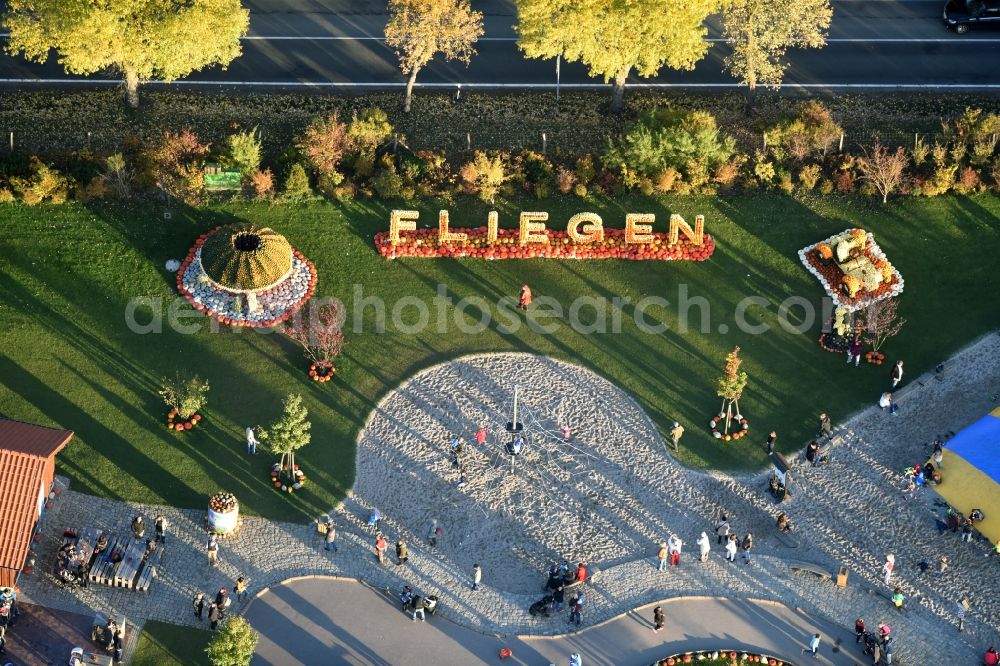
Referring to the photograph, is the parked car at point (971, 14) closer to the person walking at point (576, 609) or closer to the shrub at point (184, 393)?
the person walking at point (576, 609)

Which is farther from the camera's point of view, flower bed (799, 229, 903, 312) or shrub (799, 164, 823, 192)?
shrub (799, 164, 823, 192)

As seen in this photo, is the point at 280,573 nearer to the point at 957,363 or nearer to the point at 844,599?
the point at 844,599

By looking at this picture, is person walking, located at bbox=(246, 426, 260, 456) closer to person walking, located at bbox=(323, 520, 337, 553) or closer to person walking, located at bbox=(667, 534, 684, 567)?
person walking, located at bbox=(323, 520, 337, 553)

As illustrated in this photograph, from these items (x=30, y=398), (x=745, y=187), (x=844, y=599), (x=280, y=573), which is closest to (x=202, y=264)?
(x=30, y=398)

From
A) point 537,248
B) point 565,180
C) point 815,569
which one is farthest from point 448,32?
point 815,569

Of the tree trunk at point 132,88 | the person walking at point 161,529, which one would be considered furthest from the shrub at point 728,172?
the person walking at point 161,529

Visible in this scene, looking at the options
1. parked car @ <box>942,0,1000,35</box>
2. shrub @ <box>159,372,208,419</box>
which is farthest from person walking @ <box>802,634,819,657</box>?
parked car @ <box>942,0,1000,35</box>
